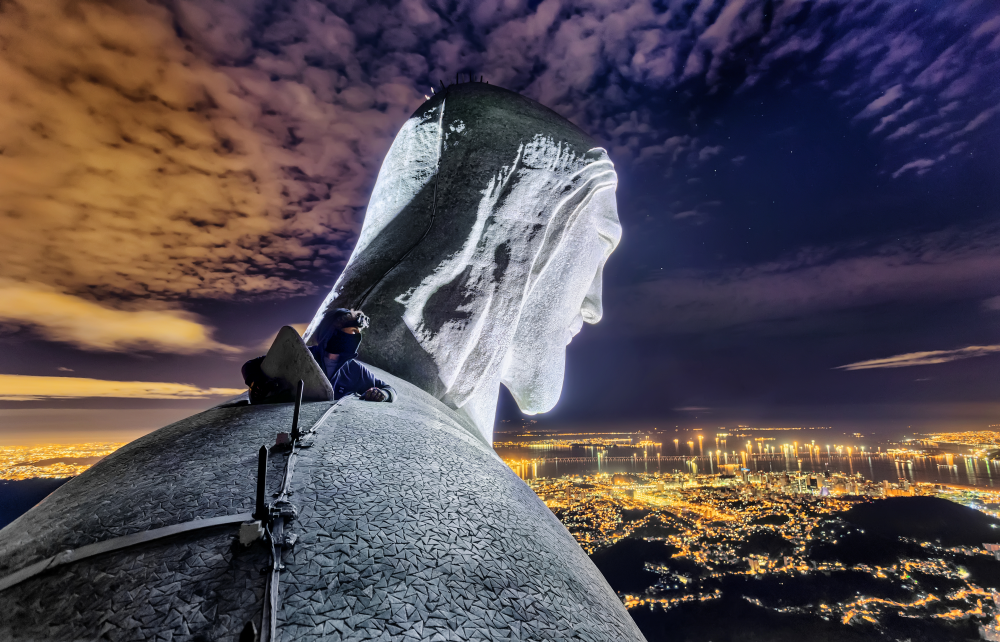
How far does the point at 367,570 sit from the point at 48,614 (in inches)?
28.5

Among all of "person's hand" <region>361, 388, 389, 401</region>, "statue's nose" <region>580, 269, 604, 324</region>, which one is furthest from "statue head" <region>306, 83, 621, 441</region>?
"person's hand" <region>361, 388, 389, 401</region>

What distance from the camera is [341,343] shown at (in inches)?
119

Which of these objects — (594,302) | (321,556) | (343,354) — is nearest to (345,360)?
(343,354)

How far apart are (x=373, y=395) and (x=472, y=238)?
237 centimetres

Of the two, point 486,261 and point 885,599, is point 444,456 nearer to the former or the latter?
point 486,261

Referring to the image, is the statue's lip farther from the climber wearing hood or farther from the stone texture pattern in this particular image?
the stone texture pattern

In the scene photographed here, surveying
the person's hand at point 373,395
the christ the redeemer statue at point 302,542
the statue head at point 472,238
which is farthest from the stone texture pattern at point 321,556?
the statue head at point 472,238

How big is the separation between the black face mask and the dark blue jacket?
0.04 metres

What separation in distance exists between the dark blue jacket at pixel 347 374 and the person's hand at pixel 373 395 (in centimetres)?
18

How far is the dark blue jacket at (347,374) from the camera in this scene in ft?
9.34

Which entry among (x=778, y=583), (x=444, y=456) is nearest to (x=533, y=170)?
(x=444, y=456)

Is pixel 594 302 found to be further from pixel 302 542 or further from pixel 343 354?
pixel 302 542

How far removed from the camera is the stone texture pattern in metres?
0.97

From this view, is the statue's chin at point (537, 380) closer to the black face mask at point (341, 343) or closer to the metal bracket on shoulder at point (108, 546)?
the black face mask at point (341, 343)
